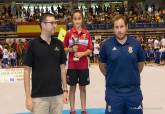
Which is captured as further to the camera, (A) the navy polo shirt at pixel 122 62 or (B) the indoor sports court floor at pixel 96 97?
(B) the indoor sports court floor at pixel 96 97

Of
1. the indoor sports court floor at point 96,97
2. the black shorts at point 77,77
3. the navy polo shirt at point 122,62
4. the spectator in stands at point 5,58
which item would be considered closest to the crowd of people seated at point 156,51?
the spectator in stands at point 5,58

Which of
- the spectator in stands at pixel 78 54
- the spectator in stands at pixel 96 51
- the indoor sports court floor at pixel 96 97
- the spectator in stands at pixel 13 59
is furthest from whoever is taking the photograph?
the spectator in stands at pixel 96 51

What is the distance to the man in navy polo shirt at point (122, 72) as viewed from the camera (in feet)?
15.7

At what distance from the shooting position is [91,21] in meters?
30.1

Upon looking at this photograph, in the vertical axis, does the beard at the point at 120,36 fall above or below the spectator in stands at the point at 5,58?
above

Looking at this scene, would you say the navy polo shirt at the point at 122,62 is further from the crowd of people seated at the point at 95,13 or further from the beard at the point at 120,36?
the crowd of people seated at the point at 95,13

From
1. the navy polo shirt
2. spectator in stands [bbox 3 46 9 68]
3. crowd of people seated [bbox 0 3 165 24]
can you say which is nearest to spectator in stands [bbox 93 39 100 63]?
spectator in stands [bbox 3 46 9 68]

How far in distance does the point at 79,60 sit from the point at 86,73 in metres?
0.25

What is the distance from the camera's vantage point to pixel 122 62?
479cm

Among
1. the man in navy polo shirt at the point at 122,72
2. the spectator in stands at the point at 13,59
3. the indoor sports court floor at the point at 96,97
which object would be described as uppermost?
the man in navy polo shirt at the point at 122,72

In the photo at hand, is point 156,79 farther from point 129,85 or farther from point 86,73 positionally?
point 129,85

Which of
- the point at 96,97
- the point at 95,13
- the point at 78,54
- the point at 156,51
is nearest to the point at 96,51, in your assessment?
the point at 156,51

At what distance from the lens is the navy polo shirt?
479 cm

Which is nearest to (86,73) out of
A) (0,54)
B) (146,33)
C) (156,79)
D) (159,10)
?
(156,79)
